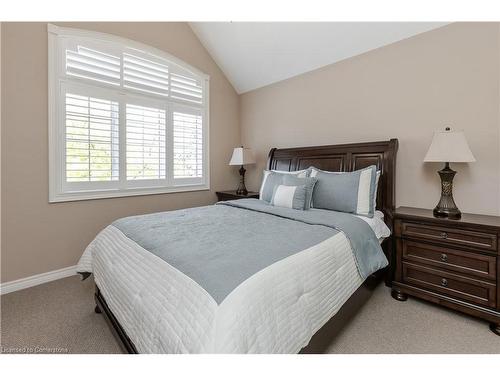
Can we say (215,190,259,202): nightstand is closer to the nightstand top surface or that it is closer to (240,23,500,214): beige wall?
(240,23,500,214): beige wall

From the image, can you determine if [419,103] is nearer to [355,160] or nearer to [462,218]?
[355,160]

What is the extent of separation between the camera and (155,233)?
1.63 metres

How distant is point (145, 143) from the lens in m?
3.14

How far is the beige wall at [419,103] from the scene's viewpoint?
2.09m

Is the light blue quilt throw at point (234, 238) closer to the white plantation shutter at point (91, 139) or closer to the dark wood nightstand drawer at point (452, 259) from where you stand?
the dark wood nightstand drawer at point (452, 259)

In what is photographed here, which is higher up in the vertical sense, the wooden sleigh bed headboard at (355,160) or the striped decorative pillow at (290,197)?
the wooden sleigh bed headboard at (355,160)

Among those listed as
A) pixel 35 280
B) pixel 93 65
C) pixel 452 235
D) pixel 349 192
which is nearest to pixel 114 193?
pixel 35 280

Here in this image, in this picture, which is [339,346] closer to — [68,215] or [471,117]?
[471,117]

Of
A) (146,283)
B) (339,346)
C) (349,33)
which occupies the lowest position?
(339,346)

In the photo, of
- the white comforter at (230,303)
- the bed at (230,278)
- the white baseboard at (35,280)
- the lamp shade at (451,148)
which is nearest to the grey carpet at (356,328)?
the white baseboard at (35,280)

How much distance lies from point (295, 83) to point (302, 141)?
83 cm

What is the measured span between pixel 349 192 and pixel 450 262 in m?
0.92

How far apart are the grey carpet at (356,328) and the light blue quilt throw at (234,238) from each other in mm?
435
